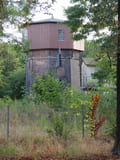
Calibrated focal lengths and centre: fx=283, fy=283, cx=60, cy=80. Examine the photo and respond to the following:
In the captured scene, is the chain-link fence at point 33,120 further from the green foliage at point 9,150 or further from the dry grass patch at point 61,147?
the green foliage at point 9,150

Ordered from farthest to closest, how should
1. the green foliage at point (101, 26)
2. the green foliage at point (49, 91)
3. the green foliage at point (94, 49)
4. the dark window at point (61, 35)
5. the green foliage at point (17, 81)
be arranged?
the green foliage at point (17, 81) → the dark window at point (61, 35) → the green foliage at point (49, 91) → the green foliage at point (94, 49) → the green foliage at point (101, 26)

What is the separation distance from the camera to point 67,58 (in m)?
35.9

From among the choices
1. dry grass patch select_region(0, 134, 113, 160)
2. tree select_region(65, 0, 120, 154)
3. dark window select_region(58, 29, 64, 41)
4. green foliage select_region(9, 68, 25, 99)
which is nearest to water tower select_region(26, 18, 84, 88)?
dark window select_region(58, 29, 64, 41)

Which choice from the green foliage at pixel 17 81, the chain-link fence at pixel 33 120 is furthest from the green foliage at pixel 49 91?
the green foliage at pixel 17 81

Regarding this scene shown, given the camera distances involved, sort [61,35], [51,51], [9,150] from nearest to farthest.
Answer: [9,150] < [51,51] < [61,35]

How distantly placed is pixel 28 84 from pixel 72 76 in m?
5.79

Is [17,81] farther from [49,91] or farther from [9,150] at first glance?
[9,150]

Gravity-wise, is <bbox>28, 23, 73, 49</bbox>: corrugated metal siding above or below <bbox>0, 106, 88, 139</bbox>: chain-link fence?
above

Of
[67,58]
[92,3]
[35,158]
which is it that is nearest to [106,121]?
[35,158]

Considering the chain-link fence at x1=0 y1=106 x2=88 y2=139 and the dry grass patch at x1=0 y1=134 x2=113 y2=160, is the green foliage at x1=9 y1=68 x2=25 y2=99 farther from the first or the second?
the dry grass patch at x1=0 y1=134 x2=113 y2=160

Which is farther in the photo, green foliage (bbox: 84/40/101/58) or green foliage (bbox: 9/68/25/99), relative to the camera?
green foliage (bbox: 9/68/25/99)

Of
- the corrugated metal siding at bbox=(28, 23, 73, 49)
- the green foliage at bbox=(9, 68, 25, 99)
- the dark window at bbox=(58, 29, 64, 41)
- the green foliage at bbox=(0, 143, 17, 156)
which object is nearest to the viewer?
the green foliage at bbox=(0, 143, 17, 156)

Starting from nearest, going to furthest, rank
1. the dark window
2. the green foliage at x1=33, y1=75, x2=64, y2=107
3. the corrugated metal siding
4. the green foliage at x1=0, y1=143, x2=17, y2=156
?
1. the green foliage at x1=0, y1=143, x2=17, y2=156
2. the green foliage at x1=33, y1=75, x2=64, y2=107
3. the corrugated metal siding
4. the dark window

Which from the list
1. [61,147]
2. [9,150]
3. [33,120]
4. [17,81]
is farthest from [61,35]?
[9,150]
